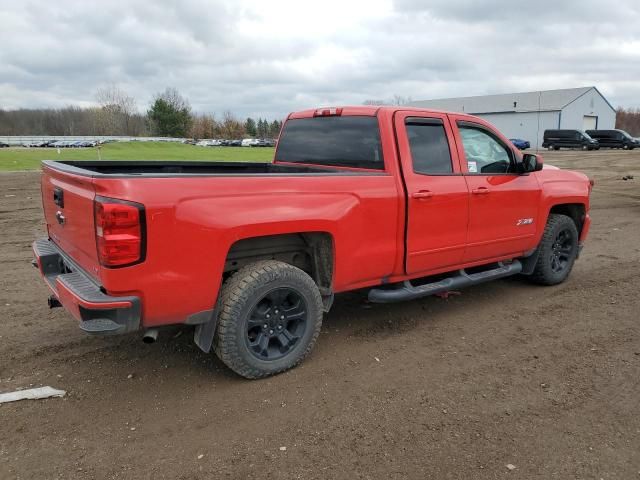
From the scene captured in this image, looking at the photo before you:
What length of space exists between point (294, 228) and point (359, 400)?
1.26 meters

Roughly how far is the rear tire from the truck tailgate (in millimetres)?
4672

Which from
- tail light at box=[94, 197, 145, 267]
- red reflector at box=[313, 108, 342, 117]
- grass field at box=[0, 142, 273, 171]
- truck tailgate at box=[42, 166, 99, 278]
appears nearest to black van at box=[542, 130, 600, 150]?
grass field at box=[0, 142, 273, 171]

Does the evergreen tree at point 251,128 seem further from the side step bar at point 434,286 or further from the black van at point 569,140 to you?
the side step bar at point 434,286

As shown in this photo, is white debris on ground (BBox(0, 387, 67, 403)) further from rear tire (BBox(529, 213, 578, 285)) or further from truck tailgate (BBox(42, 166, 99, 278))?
rear tire (BBox(529, 213, 578, 285))

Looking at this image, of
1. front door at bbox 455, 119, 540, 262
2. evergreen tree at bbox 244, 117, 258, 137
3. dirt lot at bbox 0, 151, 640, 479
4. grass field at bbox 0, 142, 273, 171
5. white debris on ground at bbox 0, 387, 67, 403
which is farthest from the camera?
evergreen tree at bbox 244, 117, 258, 137

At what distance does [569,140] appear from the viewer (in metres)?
47.7

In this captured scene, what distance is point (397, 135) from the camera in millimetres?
4422

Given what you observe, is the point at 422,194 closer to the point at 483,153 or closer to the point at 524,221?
the point at 483,153

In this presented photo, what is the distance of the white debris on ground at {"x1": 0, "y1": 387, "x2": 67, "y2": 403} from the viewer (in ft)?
11.5

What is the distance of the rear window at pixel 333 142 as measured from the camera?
4.49m

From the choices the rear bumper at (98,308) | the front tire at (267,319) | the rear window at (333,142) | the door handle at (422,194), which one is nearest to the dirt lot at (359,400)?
the front tire at (267,319)

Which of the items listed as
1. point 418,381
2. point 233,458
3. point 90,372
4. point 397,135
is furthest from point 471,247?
point 90,372

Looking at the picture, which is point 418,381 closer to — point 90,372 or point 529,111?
point 90,372

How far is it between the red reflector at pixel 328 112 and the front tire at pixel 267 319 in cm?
172
